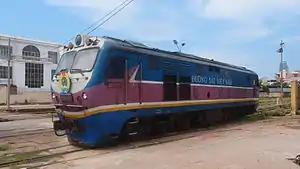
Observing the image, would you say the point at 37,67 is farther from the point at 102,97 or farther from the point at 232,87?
the point at 102,97

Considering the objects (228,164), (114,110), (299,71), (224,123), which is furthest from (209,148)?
Result: (299,71)

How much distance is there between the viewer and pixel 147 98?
11562mm

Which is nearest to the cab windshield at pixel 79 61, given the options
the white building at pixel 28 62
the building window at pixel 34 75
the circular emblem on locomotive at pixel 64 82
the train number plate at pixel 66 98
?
the circular emblem on locomotive at pixel 64 82

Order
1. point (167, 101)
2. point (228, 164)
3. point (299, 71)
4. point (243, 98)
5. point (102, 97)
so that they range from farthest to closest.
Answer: point (299, 71) → point (243, 98) → point (167, 101) → point (102, 97) → point (228, 164)

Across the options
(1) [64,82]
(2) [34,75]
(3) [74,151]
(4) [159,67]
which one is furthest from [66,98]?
(2) [34,75]

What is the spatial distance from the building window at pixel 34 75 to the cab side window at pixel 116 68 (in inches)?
2394

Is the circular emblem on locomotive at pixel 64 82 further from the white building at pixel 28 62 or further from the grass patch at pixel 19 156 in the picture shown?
the white building at pixel 28 62

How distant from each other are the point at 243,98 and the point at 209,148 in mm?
11217

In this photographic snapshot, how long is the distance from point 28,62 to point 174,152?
6309 centimetres

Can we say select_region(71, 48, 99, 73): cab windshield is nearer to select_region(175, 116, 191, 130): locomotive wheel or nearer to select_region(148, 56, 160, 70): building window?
select_region(148, 56, 160, 70): building window

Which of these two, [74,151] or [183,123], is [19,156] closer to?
[74,151]

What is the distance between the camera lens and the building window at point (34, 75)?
223 feet

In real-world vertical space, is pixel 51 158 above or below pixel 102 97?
below

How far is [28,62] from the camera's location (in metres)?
68.1
